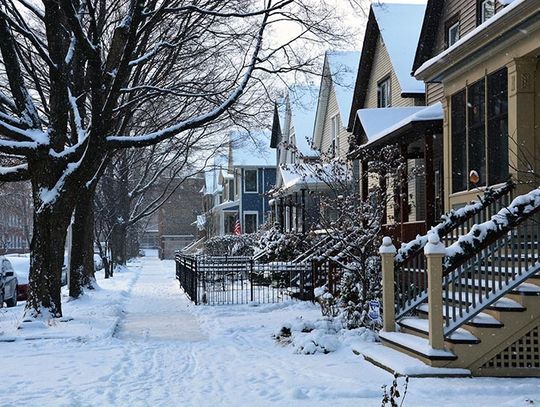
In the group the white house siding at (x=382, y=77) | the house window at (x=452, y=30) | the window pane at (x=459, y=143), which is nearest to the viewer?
the window pane at (x=459, y=143)

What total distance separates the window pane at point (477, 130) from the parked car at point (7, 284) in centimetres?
1381

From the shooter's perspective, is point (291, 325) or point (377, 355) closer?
point (377, 355)

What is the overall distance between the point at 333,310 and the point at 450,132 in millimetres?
4190

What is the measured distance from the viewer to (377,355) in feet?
30.8

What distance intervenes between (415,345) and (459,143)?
546cm

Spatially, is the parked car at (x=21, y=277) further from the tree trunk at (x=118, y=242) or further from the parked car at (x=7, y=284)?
the tree trunk at (x=118, y=242)

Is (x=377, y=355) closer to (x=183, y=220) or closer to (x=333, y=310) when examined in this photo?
(x=333, y=310)

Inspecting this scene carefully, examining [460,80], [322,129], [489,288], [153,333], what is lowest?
[153,333]

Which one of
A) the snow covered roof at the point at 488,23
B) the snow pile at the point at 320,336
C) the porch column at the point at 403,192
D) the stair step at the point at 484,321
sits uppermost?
the snow covered roof at the point at 488,23

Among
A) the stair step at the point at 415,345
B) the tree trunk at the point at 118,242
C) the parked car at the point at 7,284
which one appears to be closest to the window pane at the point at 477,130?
the stair step at the point at 415,345

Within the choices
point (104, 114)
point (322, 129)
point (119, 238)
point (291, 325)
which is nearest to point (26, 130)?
point (104, 114)

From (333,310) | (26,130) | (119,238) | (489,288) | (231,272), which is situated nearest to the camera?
(489,288)

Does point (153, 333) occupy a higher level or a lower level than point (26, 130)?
lower

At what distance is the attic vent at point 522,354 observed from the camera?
336 inches
